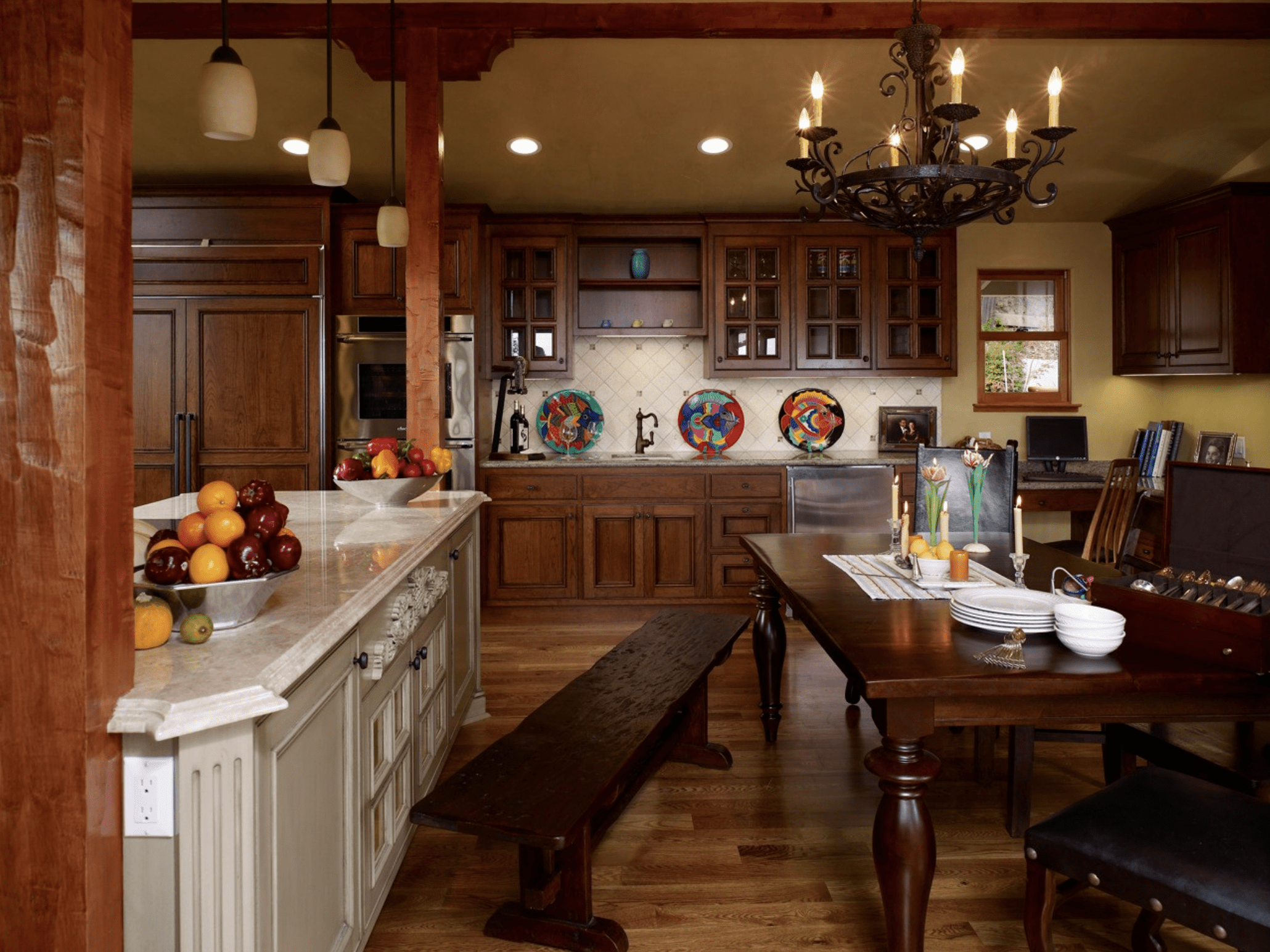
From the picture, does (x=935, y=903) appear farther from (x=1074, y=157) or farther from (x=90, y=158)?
(x=1074, y=157)

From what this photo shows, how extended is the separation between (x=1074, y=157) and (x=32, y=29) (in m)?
5.01

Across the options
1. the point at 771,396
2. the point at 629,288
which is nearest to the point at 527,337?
the point at 629,288

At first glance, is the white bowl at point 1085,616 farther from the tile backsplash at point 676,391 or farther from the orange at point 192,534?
the tile backsplash at point 676,391

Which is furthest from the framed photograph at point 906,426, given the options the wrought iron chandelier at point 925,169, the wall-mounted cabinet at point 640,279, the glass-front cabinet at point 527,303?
the wrought iron chandelier at point 925,169

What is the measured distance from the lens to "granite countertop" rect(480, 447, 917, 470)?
504cm

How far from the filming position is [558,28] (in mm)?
3475

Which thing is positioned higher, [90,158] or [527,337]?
[527,337]

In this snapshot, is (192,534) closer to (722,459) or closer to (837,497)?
(722,459)

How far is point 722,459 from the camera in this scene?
17.1 ft

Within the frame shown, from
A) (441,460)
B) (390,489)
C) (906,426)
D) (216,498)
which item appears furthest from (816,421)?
A: (216,498)

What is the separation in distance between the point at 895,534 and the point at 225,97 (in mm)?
2280

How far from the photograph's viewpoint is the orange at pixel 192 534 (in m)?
1.42

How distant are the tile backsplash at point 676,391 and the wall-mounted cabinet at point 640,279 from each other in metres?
0.17

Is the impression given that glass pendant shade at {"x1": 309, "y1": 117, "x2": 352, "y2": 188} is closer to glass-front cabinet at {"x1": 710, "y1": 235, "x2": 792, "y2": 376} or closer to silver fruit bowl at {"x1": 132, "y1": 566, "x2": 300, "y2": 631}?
silver fruit bowl at {"x1": 132, "y1": 566, "x2": 300, "y2": 631}
